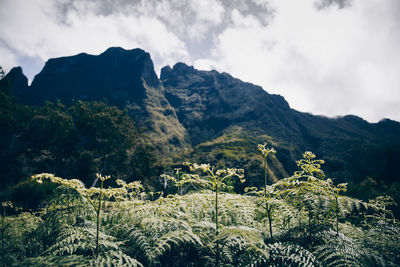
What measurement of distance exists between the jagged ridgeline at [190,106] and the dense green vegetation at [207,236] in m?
62.0

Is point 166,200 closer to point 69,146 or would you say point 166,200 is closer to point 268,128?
point 69,146

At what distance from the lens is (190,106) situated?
136875mm


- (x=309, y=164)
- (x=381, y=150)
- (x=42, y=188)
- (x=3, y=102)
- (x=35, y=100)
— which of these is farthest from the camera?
(x=35, y=100)

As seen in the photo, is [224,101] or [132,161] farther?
[224,101]

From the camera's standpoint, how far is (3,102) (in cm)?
2008

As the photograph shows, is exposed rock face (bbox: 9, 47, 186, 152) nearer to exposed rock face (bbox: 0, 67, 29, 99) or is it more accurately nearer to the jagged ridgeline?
the jagged ridgeline

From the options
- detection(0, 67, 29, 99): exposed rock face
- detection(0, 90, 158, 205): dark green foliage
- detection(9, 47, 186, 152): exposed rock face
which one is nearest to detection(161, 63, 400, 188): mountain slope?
detection(9, 47, 186, 152): exposed rock face

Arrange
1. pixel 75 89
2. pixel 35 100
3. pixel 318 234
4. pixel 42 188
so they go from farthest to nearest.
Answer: pixel 75 89 → pixel 35 100 → pixel 42 188 → pixel 318 234

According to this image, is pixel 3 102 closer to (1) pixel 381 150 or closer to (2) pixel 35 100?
(1) pixel 381 150

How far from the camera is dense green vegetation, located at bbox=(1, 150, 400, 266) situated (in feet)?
5.67

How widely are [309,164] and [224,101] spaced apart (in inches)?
5396

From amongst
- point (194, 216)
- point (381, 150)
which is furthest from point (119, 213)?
point (381, 150)

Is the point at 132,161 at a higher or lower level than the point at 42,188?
higher

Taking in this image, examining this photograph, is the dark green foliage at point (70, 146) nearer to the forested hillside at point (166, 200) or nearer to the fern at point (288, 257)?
the forested hillside at point (166, 200)
